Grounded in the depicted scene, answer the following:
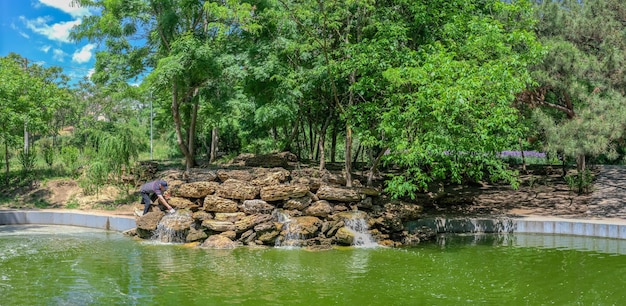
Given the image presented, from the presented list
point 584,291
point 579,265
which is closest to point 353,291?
point 584,291

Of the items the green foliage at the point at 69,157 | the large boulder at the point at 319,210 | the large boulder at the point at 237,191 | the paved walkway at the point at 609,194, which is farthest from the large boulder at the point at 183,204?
the paved walkway at the point at 609,194

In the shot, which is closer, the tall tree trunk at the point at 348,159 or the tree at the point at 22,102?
the tall tree trunk at the point at 348,159

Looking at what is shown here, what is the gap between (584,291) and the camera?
7223 mm

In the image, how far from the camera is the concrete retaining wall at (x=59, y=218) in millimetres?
12727

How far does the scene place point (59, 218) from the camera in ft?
43.8

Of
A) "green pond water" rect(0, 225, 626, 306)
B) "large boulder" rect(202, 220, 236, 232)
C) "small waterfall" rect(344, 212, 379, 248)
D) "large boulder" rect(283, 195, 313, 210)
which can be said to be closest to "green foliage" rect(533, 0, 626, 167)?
"green pond water" rect(0, 225, 626, 306)

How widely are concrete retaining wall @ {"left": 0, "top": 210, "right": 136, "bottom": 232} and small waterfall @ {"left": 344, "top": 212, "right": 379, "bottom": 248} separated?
18.7 ft

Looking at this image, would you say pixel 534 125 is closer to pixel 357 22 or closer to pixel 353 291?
pixel 357 22

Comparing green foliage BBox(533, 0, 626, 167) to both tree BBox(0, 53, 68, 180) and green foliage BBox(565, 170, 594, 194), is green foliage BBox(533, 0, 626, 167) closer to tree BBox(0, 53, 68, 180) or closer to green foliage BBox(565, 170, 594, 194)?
green foliage BBox(565, 170, 594, 194)

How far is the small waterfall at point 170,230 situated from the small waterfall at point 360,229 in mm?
3525

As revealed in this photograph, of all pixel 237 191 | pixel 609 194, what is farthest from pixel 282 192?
pixel 609 194

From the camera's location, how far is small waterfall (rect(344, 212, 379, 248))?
1099 centimetres

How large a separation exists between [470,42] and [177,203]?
743 cm

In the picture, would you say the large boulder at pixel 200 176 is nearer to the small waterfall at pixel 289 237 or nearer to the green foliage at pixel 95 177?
the small waterfall at pixel 289 237
